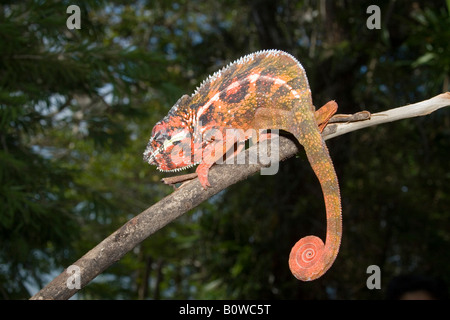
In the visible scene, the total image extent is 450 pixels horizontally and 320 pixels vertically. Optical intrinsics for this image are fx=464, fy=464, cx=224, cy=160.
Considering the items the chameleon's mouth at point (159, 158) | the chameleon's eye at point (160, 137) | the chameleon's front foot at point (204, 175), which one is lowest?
the chameleon's front foot at point (204, 175)

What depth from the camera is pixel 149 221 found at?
1.20m

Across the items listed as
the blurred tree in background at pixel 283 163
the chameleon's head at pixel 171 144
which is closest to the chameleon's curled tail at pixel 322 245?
the chameleon's head at pixel 171 144

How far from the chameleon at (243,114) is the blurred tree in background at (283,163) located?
1.58 meters

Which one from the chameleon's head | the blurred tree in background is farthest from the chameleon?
the blurred tree in background

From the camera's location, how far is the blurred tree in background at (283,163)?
9.47 feet

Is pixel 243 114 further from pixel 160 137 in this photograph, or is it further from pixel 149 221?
pixel 149 221

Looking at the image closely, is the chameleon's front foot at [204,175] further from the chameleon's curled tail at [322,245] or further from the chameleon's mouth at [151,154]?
the chameleon's curled tail at [322,245]

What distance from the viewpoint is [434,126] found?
3.96 m

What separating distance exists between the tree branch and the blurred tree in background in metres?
1.58

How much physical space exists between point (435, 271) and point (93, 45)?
3.34m

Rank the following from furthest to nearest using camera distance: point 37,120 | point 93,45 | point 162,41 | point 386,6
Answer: point 162,41, point 386,6, point 37,120, point 93,45

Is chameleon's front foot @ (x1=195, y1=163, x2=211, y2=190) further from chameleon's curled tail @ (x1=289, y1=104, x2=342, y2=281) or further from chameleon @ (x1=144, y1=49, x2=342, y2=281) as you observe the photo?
chameleon's curled tail @ (x1=289, y1=104, x2=342, y2=281)
